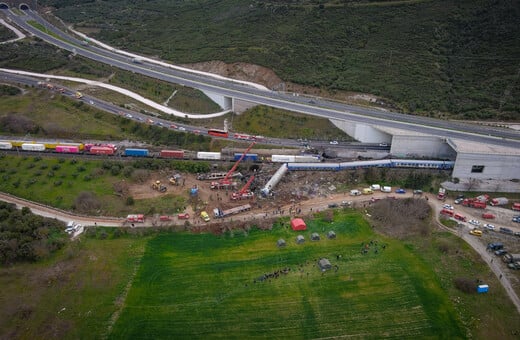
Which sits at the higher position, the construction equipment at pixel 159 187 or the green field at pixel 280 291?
the construction equipment at pixel 159 187

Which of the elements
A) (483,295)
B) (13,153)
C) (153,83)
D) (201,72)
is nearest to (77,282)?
(13,153)

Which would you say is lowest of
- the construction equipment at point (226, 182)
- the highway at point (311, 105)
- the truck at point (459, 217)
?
the truck at point (459, 217)

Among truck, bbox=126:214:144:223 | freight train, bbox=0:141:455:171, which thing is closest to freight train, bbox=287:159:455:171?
freight train, bbox=0:141:455:171

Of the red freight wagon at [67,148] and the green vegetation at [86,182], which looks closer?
the green vegetation at [86,182]

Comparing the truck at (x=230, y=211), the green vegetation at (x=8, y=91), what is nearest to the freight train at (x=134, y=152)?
the truck at (x=230, y=211)

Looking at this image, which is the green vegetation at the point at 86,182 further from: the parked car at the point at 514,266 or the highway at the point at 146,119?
the parked car at the point at 514,266

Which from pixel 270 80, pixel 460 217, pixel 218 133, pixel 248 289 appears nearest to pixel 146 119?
pixel 218 133

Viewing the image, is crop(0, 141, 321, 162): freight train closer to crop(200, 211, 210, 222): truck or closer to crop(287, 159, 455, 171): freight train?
crop(287, 159, 455, 171): freight train
